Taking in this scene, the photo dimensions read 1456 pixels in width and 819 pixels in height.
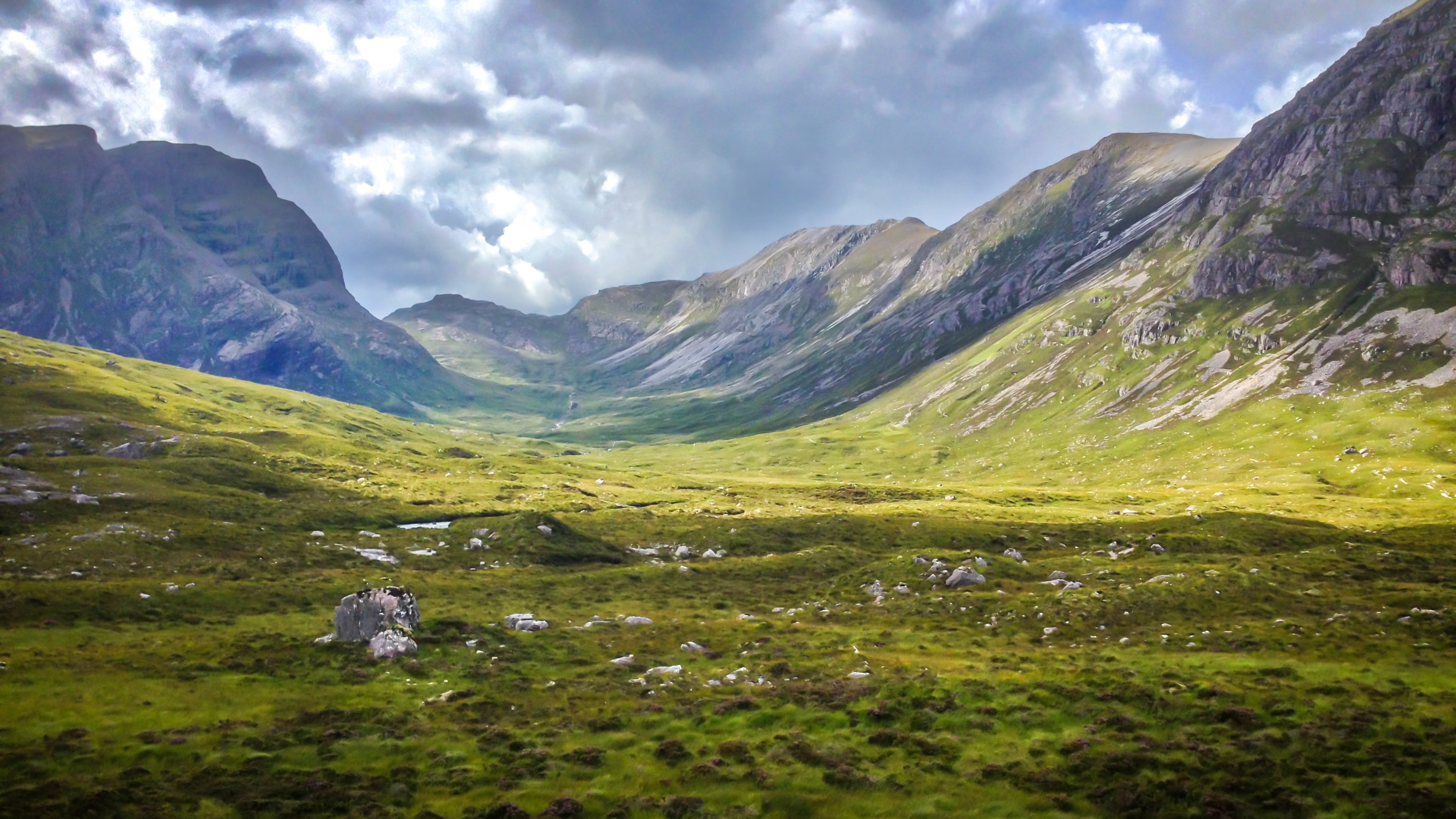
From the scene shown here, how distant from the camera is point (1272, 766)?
88.0ft

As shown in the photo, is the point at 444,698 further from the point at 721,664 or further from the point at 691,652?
the point at 721,664

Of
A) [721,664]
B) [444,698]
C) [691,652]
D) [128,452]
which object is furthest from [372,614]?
[128,452]

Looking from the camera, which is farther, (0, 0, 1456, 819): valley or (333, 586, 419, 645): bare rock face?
(333, 586, 419, 645): bare rock face

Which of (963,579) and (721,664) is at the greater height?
(721,664)

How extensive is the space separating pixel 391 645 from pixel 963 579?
4675 centimetres

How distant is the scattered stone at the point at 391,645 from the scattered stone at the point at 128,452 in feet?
279

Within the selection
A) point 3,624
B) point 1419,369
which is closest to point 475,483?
point 3,624

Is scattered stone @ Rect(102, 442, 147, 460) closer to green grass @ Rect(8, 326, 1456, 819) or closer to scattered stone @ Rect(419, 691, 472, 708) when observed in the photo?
green grass @ Rect(8, 326, 1456, 819)

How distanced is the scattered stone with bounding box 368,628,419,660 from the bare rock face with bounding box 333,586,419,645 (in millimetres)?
409

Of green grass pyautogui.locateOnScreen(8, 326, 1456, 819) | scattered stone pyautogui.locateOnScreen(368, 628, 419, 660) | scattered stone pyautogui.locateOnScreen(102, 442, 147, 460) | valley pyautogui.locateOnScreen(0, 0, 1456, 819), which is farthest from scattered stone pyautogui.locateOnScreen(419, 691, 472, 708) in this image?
scattered stone pyautogui.locateOnScreen(102, 442, 147, 460)

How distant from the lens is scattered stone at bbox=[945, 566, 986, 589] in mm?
64062

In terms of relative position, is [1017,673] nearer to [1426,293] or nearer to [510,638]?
[510,638]

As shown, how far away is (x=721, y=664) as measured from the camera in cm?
4494

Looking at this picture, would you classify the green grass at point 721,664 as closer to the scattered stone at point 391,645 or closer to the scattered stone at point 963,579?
the scattered stone at point 391,645
